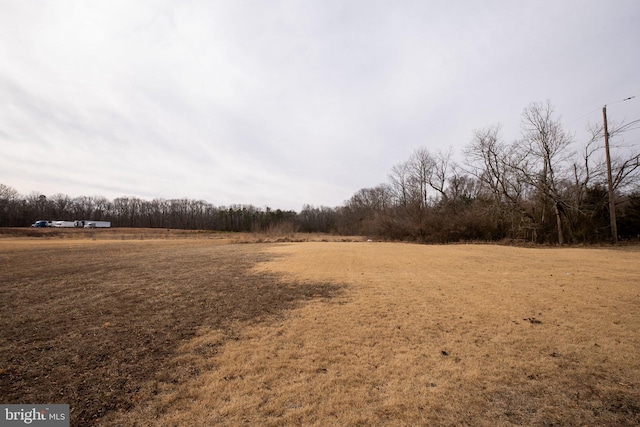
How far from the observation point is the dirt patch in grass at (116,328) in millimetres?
3045

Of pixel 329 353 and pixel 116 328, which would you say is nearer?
pixel 329 353

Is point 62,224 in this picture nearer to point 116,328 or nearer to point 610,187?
point 116,328

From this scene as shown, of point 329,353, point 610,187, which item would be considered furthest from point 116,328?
point 610,187

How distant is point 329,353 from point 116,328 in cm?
376

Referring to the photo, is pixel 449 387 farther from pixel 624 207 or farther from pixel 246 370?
pixel 624 207

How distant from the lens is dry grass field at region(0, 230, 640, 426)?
2705mm

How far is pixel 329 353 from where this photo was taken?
396cm

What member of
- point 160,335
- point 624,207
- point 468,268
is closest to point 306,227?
point 624,207

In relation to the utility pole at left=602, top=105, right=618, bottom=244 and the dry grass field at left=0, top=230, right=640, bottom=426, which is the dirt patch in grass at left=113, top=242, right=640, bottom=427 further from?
the utility pole at left=602, top=105, right=618, bottom=244

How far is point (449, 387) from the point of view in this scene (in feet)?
10.1

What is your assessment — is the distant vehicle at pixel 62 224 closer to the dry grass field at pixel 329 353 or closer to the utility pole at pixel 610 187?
the dry grass field at pixel 329 353

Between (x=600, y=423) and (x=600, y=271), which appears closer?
(x=600, y=423)

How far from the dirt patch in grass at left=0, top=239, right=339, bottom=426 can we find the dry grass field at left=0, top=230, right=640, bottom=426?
0.09ft

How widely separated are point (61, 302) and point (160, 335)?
390cm
